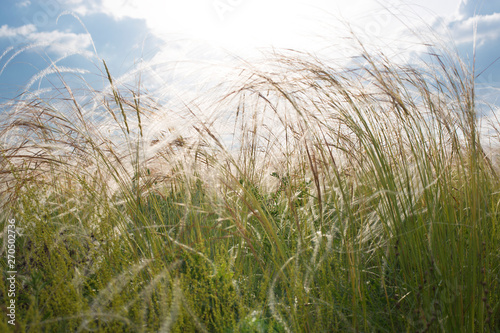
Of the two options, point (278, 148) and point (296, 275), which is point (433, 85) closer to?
point (278, 148)

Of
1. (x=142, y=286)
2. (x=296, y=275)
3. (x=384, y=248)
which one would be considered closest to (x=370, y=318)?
(x=296, y=275)

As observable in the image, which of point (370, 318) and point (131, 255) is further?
point (131, 255)

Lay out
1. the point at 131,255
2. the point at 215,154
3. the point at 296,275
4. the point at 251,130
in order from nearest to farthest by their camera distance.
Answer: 1. the point at 296,275
2. the point at 131,255
3. the point at 215,154
4. the point at 251,130

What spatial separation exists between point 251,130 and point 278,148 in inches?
16.1

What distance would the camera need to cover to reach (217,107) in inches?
67.0

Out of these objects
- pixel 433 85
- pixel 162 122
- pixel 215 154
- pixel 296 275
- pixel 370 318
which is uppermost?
pixel 433 85

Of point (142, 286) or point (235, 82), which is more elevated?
point (235, 82)

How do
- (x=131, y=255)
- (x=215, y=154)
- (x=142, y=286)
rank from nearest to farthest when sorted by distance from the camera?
(x=142, y=286)
(x=131, y=255)
(x=215, y=154)

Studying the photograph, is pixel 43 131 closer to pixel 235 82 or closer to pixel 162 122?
pixel 162 122

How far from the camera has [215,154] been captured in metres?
1.81

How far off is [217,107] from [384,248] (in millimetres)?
1137

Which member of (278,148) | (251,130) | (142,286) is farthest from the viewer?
(278,148)

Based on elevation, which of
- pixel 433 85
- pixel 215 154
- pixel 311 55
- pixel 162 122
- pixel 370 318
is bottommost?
pixel 370 318

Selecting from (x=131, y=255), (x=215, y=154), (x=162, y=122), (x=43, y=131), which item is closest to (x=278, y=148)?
(x=215, y=154)
